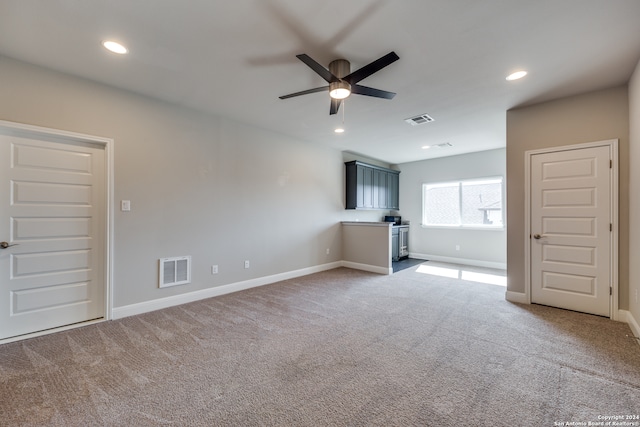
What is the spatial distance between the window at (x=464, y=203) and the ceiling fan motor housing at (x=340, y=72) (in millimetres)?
5115

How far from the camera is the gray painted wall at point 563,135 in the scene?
3.01 meters

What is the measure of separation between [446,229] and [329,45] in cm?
580

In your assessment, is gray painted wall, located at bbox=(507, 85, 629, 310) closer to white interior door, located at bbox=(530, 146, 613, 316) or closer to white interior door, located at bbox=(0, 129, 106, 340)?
white interior door, located at bbox=(530, 146, 613, 316)

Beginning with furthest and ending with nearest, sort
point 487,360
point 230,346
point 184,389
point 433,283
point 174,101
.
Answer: point 433,283, point 174,101, point 230,346, point 487,360, point 184,389

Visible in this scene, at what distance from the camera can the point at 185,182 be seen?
3646mm

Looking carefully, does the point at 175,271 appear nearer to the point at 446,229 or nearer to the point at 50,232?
the point at 50,232

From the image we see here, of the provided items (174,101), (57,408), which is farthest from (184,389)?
(174,101)

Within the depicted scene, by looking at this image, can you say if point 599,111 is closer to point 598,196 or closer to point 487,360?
point 598,196

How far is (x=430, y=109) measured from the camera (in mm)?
3734

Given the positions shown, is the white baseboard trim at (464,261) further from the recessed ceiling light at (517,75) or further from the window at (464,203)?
the recessed ceiling light at (517,75)

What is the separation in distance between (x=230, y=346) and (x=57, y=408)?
45.2 inches

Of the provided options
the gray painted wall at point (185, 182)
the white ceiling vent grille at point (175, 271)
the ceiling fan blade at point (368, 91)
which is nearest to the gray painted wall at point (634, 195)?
the ceiling fan blade at point (368, 91)

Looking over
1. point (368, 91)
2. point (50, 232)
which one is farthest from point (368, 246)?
point (50, 232)

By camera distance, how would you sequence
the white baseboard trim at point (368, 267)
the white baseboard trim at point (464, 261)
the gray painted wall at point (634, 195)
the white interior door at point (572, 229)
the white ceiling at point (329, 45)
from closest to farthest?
the white ceiling at point (329, 45), the gray painted wall at point (634, 195), the white interior door at point (572, 229), the white baseboard trim at point (368, 267), the white baseboard trim at point (464, 261)
